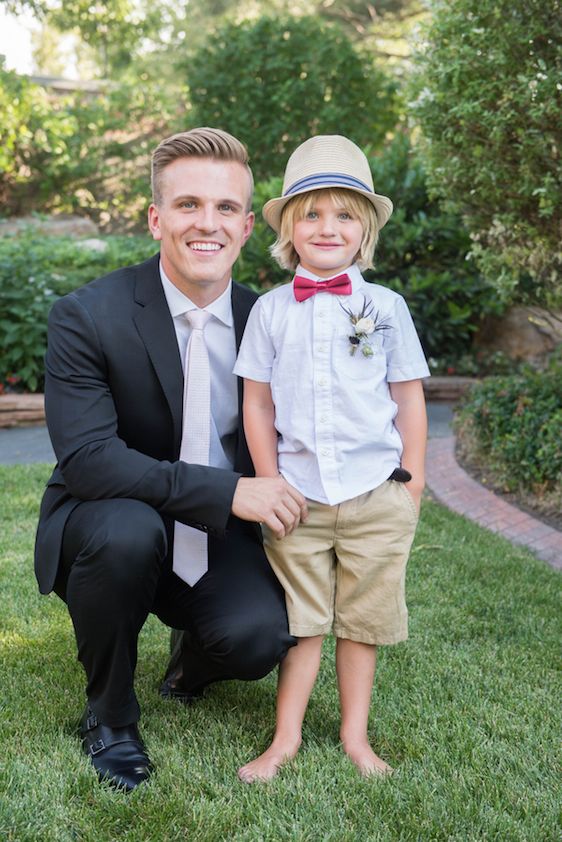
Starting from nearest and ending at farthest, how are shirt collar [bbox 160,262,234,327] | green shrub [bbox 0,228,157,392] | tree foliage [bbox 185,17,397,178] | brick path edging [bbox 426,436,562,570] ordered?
shirt collar [bbox 160,262,234,327] → brick path edging [bbox 426,436,562,570] → green shrub [bbox 0,228,157,392] → tree foliage [bbox 185,17,397,178]

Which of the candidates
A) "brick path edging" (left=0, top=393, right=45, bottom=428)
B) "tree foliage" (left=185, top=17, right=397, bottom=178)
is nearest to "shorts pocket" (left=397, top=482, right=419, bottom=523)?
"brick path edging" (left=0, top=393, right=45, bottom=428)

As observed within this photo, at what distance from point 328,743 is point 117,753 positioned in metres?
0.56

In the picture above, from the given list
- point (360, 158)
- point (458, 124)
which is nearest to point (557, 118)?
point (458, 124)

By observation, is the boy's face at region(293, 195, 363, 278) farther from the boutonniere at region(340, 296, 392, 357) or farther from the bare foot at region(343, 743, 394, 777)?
the bare foot at region(343, 743, 394, 777)

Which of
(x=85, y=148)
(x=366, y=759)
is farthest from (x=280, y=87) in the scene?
(x=366, y=759)

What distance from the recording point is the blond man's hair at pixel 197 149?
2484 millimetres

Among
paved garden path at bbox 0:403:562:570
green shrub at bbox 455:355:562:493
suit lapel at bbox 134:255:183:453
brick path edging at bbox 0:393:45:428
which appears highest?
suit lapel at bbox 134:255:183:453

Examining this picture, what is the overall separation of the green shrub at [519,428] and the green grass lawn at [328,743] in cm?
134

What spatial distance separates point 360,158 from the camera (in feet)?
8.23

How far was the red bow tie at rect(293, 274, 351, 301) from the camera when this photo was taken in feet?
7.97

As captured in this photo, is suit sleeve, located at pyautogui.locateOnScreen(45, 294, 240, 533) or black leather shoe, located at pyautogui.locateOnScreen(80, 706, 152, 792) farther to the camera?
suit sleeve, located at pyautogui.locateOnScreen(45, 294, 240, 533)

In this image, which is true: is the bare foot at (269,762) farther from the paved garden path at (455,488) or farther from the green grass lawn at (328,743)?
the paved garden path at (455,488)

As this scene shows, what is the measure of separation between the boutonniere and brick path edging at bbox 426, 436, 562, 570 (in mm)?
2109

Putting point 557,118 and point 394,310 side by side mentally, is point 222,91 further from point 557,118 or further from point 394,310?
point 394,310
